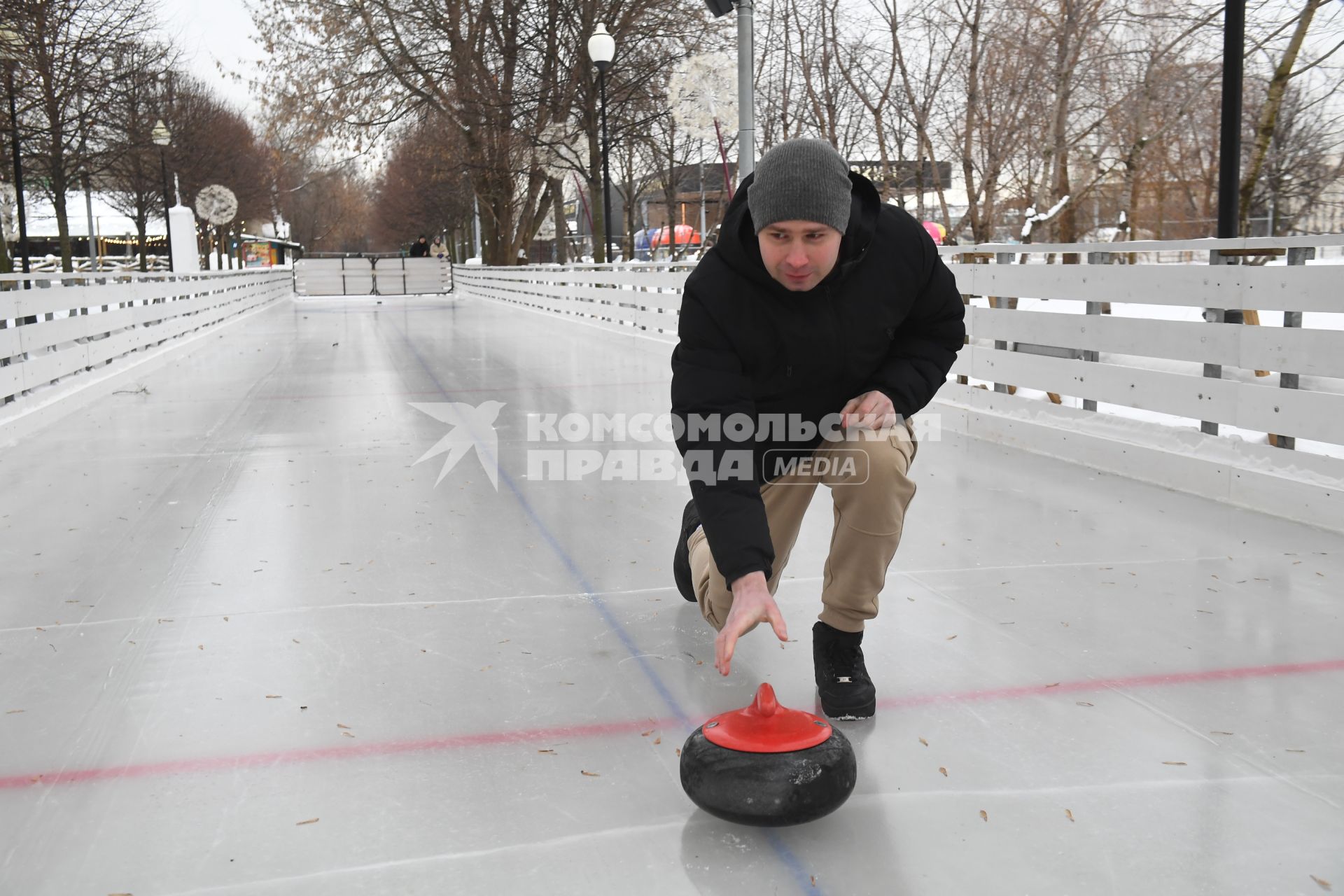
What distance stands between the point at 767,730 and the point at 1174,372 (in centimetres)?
581

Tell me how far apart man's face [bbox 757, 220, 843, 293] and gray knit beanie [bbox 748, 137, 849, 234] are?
0.02 metres

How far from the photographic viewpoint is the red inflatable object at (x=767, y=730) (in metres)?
2.57

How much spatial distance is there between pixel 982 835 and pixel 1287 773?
849 mm

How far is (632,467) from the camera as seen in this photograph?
7.11m

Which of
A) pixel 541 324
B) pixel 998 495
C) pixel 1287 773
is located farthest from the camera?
pixel 541 324

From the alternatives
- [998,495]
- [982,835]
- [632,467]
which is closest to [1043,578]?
[998,495]

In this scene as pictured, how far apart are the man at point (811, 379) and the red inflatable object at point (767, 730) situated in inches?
9.8

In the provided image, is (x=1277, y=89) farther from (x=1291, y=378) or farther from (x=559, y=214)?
(x=559, y=214)

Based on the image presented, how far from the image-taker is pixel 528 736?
3.15 meters

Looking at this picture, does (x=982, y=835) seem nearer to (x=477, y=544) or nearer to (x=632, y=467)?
(x=477, y=544)

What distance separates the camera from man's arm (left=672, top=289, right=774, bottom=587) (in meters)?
2.58

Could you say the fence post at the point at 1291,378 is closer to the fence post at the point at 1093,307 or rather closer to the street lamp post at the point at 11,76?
the fence post at the point at 1093,307

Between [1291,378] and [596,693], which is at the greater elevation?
[1291,378]

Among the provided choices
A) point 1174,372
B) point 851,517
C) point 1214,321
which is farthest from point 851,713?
point 1174,372
